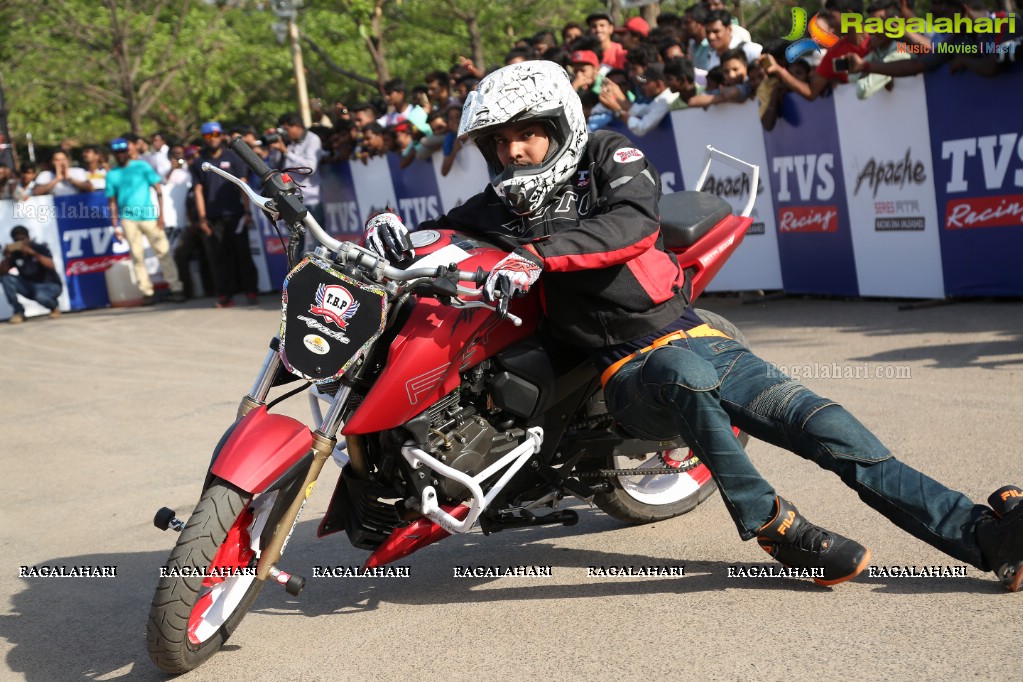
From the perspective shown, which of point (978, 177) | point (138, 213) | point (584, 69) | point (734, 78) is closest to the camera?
point (978, 177)

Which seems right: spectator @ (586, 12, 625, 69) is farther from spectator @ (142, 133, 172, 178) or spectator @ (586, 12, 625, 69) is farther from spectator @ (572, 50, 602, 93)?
spectator @ (142, 133, 172, 178)

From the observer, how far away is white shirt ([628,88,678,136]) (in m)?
11.0

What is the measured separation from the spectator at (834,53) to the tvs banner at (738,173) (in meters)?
0.59

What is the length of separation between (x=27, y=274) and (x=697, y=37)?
9.76 meters

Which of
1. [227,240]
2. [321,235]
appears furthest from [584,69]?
[321,235]

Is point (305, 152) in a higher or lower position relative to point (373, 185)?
higher

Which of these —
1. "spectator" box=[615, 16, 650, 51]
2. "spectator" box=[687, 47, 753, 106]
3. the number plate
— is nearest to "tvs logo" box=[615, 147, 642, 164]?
the number plate

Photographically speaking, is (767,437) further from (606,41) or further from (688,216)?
(606,41)

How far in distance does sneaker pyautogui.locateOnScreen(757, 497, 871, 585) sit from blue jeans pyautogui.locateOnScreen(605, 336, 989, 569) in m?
0.08

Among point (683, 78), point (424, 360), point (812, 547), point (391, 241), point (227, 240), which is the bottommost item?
point (812, 547)

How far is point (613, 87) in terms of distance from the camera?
38.3ft

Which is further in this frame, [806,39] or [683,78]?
[683,78]

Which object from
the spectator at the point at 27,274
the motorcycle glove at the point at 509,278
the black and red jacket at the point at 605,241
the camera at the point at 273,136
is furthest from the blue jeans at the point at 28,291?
the motorcycle glove at the point at 509,278

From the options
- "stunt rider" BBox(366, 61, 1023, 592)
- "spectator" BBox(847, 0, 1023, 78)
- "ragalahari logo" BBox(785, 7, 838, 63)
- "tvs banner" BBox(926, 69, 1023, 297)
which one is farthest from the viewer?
"ragalahari logo" BBox(785, 7, 838, 63)
